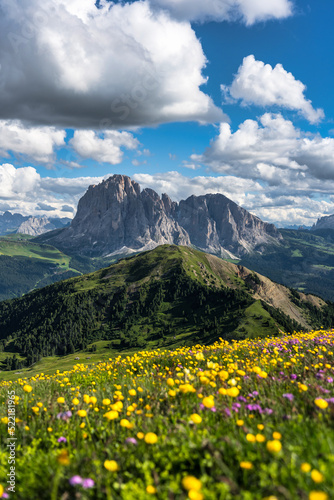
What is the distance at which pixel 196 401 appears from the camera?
6.49m

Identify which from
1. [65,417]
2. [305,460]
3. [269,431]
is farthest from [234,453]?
[65,417]
